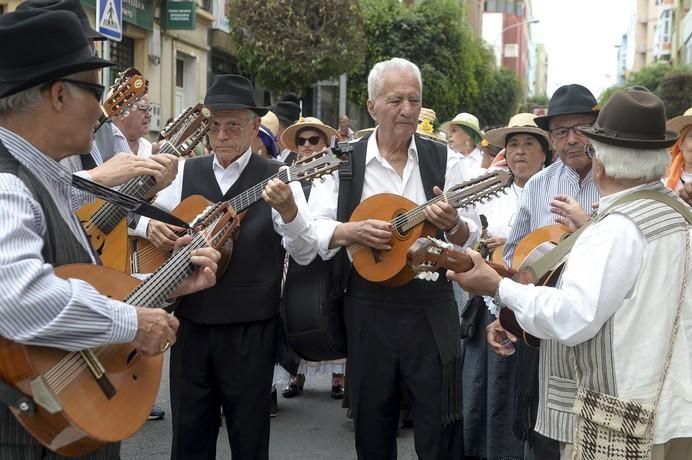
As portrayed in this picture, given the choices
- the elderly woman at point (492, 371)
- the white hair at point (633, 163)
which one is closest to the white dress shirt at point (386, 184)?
the elderly woman at point (492, 371)

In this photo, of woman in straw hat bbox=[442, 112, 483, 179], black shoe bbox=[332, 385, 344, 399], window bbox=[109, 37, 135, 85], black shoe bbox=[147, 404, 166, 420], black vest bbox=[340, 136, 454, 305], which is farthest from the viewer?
window bbox=[109, 37, 135, 85]

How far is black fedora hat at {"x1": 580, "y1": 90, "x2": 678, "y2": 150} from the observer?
2.82 m

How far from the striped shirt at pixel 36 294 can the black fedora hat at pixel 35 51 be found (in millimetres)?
181

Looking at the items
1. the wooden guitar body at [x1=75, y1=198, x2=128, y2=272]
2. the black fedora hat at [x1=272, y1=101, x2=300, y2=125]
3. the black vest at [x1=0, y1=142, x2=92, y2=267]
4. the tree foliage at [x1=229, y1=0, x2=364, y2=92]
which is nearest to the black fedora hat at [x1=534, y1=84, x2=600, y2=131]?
the wooden guitar body at [x1=75, y1=198, x2=128, y2=272]

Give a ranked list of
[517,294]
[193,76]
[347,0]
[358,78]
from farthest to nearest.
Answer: [358,78] → [193,76] → [347,0] → [517,294]

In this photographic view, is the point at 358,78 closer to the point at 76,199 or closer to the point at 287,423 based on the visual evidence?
the point at 287,423

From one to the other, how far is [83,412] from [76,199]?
1.74 metres

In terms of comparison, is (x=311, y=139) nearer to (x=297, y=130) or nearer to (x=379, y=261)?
(x=297, y=130)

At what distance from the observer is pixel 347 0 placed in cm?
1955

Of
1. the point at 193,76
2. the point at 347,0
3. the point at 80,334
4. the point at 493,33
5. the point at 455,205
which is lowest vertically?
the point at 80,334

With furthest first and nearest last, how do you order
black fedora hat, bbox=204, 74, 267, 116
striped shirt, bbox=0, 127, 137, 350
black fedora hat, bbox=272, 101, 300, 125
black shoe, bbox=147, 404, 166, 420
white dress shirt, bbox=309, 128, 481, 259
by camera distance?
1. black fedora hat, bbox=272, 101, 300, 125
2. black shoe, bbox=147, 404, 166, 420
3. black fedora hat, bbox=204, 74, 267, 116
4. white dress shirt, bbox=309, 128, 481, 259
5. striped shirt, bbox=0, 127, 137, 350

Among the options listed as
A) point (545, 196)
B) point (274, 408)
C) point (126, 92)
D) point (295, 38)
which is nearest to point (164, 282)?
point (126, 92)

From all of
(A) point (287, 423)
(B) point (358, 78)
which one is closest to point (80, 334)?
(A) point (287, 423)

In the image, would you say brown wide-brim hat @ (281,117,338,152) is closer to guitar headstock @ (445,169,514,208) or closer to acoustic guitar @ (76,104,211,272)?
acoustic guitar @ (76,104,211,272)
